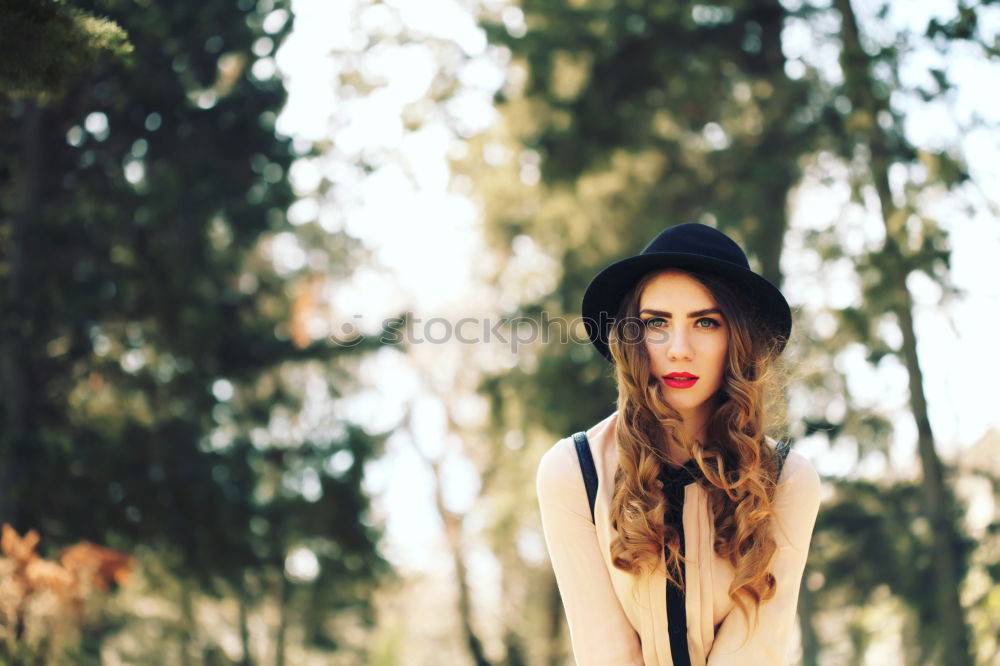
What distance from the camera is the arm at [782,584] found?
270cm

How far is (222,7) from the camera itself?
10.4m

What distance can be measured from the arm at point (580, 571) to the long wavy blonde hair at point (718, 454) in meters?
0.11

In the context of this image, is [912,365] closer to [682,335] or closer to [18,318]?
[682,335]

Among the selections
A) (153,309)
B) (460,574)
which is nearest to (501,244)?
(153,309)

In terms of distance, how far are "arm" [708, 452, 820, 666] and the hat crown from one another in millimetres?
612

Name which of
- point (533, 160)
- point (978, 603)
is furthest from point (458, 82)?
point (978, 603)

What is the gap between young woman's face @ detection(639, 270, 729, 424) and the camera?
2.85 metres

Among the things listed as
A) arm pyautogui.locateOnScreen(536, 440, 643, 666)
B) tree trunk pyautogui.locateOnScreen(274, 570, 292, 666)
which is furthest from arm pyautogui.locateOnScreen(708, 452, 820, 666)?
tree trunk pyautogui.locateOnScreen(274, 570, 292, 666)

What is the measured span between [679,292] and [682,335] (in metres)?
0.12

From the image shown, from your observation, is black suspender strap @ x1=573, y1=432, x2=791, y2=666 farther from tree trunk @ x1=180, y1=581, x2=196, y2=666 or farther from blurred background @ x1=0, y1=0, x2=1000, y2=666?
tree trunk @ x1=180, y1=581, x2=196, y2=666

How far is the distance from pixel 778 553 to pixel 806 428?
7920mm

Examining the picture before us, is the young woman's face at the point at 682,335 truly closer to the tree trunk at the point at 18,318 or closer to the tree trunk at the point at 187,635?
the tree trunk at the point at 18,318

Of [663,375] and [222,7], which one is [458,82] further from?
[663,375]

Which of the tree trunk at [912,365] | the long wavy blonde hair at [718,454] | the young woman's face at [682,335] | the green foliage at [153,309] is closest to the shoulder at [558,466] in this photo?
the long wavy blonde hair at [718,454]
